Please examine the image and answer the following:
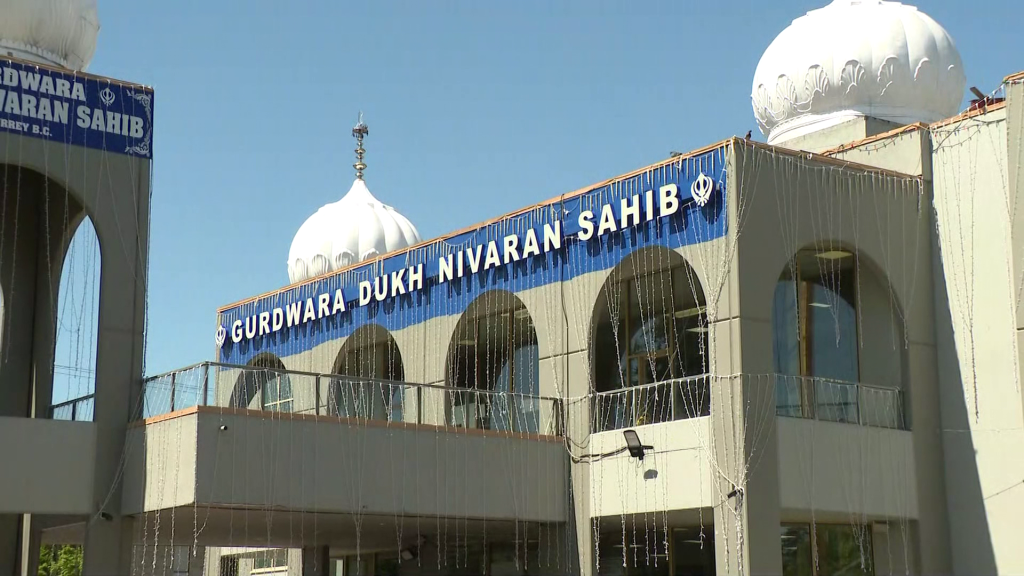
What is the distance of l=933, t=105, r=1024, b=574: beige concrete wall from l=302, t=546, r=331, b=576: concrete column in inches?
533

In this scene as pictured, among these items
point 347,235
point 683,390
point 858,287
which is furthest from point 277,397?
point 347,235

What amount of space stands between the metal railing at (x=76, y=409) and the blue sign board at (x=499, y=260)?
7.78 meters

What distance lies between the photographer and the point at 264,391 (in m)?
22.1

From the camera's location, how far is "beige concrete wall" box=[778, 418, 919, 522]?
21.6m

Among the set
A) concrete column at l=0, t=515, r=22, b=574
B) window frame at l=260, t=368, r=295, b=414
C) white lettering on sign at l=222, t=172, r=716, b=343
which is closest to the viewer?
window frame at l=260, t=368, r=295, b=414

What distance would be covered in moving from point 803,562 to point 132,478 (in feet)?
35.6

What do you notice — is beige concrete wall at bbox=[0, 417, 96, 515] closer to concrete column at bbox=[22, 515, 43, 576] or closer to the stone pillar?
the stone pillar

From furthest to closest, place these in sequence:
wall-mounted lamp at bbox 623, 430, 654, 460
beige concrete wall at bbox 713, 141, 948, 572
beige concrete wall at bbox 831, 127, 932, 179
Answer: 1. beige concrete wall at bbox 831, 127, 932, 179
2. wall-mounted lamp at bbox 623, 430, 654, 460
3. beige concrete wall at bbox 713, 141, 948, 572

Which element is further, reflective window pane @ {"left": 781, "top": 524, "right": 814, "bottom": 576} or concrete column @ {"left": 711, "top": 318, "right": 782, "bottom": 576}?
reflective window pane @ {"left": 781, "top": 524, "right": 814, "bottom": 576}

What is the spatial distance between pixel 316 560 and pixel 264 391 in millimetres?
9588

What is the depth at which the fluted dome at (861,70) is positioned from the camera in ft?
88.1

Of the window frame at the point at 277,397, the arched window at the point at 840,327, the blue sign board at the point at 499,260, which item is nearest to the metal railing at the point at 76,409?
the window frame at the point at 277,397

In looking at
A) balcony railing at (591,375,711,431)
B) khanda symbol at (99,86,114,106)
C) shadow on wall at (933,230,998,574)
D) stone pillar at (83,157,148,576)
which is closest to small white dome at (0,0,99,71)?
khanda symbol at (99,86,114,106)

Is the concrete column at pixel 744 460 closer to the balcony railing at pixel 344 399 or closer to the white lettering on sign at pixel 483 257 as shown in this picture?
the white lettering on sign at pixel 483 257
